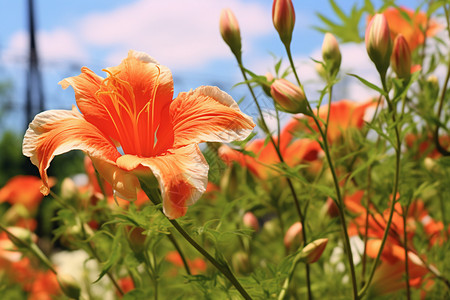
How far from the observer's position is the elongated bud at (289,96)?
408mm

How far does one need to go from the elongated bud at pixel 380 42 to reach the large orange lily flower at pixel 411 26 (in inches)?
10.8

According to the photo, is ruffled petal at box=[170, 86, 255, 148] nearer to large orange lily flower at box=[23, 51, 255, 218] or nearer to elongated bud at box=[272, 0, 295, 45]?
large orange lily flower at box=[23, 51, 255, 218]

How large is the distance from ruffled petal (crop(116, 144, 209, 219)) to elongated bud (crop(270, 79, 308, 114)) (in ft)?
0.37

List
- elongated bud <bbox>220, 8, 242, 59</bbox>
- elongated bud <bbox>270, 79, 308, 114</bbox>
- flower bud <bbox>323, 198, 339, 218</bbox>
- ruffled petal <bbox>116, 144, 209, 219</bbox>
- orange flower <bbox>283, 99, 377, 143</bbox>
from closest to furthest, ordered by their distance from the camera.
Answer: ruffled petal <bbox>116, 144, 209, 219</bbox>
elongated bud <bbox>270, 79, 308, 114</bbox>
elongated bud <bbox>220, 8, 242, 59</bbox>
flower bud <bbox>323, 198, 339, 218</bbox>
orange flower <bbox>283, 99, 377, 143</bbox>

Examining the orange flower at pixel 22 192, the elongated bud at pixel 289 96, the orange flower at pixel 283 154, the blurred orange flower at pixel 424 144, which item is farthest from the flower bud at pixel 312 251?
the orange flower at pixel 22 192

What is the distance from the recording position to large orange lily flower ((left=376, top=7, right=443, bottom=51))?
72 cm

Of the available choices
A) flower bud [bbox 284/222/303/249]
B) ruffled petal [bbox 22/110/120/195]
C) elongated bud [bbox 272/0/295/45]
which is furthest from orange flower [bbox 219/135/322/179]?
ruffled petal [bbox 22/110/120/195]

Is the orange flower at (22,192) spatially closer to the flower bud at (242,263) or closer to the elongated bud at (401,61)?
the flower bud at (242,263)

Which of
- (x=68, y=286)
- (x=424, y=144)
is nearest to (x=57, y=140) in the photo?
(x=68, y=286)

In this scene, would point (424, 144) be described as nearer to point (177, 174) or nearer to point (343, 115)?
point (343, 115)

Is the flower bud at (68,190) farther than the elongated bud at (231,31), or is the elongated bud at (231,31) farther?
the flower bud at (68,190)

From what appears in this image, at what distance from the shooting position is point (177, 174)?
0.31m

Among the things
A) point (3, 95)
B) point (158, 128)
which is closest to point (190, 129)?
point (158, 128)

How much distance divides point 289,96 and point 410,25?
410mm
